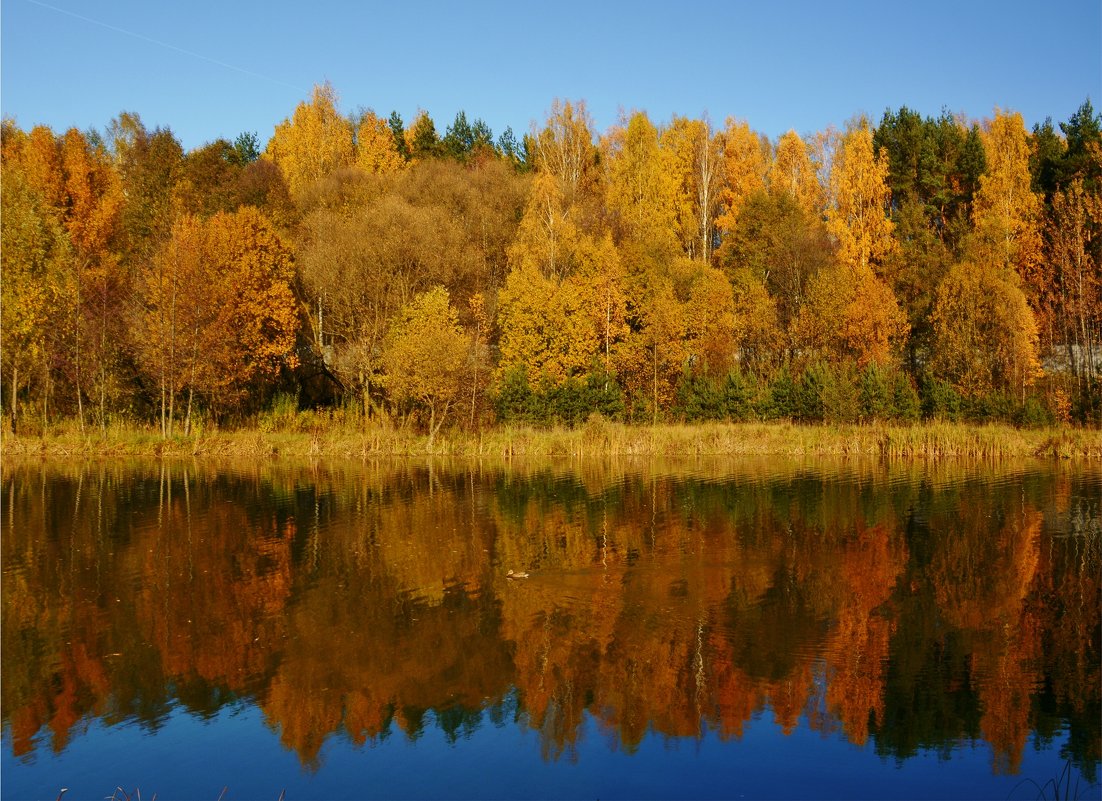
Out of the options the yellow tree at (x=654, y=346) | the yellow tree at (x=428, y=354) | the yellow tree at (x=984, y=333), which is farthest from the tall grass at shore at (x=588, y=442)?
the yellow tree at (x=654, y=346)

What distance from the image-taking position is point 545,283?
48094 mm

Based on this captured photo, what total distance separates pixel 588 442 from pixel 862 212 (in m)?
28.2

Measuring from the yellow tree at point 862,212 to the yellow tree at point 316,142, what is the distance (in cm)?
3175

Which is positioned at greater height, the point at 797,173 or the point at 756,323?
the point at 797,173

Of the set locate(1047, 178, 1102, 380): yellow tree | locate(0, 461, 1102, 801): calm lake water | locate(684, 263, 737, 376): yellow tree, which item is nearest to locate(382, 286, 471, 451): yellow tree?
locate(684, 263, 737, 376): yellow tree

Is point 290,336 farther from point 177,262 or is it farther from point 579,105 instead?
point 579,105

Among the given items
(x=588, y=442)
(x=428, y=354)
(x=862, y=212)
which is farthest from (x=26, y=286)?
(x=862, y=212)

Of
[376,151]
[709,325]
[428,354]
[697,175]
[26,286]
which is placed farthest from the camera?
[697,175]

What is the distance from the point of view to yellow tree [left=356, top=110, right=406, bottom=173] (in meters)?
63.4

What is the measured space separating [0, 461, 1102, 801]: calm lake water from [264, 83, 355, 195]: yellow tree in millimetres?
38061

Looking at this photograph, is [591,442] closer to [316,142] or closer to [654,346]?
[654,346]

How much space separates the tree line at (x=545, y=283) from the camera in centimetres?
4300

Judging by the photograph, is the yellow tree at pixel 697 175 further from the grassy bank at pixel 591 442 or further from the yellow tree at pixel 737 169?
the grassy bank at pixel 591 442

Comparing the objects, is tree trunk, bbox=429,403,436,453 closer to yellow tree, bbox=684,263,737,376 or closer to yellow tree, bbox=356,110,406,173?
yellow tree, bbox=684,263,737,376
